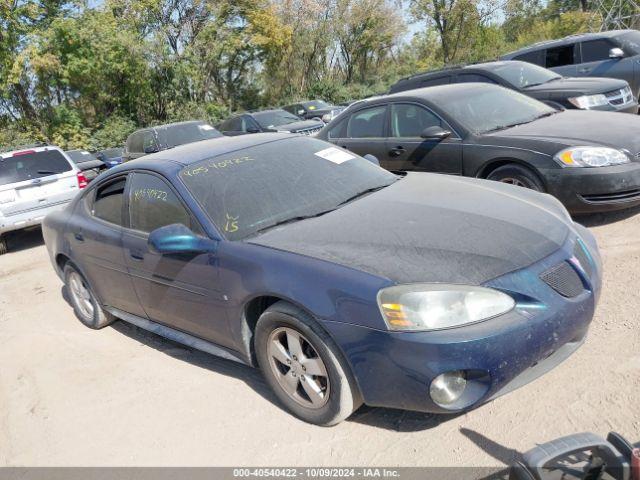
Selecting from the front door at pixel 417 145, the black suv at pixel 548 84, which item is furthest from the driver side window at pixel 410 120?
the black suv at pixel 548 84

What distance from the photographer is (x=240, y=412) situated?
3480mm

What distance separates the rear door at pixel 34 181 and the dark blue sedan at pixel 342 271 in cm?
529

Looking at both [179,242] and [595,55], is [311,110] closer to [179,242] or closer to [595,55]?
[595,55]

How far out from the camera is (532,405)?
3.03 meters

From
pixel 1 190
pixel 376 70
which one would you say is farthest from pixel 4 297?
pixel 376 70

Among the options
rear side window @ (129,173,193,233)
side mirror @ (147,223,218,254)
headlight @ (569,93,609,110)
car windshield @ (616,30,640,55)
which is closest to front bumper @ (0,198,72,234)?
rear side window @ (129,173,193,233)

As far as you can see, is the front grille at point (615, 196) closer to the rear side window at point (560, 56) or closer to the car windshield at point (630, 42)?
the car windshield at point (630, 42)

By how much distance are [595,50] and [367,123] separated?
6.42 m

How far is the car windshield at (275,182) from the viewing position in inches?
A: 143

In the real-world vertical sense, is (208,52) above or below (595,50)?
above

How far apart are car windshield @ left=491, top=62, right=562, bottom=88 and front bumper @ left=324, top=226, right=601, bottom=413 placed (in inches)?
248

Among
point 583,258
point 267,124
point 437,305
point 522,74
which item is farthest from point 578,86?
point 267,124

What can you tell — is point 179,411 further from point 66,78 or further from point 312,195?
point 66,78

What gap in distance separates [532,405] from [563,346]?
351 mm
